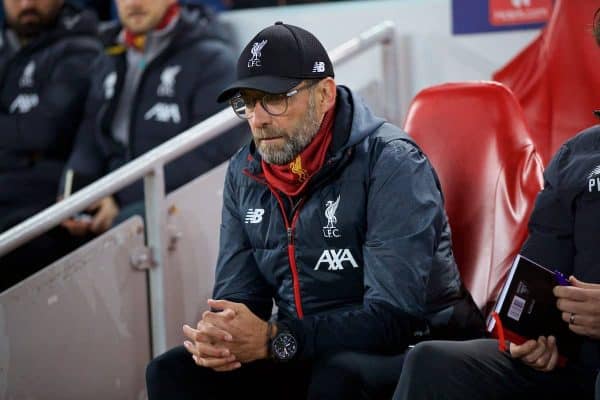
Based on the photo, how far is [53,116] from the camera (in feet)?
13.3

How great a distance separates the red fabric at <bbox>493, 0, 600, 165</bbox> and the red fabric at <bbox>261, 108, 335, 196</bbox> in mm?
932

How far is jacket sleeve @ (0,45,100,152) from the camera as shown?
4.05 metres

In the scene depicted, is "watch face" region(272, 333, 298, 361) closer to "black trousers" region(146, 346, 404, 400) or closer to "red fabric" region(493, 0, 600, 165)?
"black trousers" region(146, 346, 404, 400)

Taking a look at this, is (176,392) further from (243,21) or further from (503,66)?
(243,21)

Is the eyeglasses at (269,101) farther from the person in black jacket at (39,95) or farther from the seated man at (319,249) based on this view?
the person in black jacket at (39,95)

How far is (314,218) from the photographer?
2.17m

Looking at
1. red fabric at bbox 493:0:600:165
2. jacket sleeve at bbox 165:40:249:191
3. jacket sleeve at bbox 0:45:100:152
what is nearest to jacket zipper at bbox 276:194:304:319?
red fabric at bbox 493:0:600:165

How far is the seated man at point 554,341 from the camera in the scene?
5.97 feet

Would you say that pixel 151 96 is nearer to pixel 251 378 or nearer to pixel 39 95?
pixel 39 95

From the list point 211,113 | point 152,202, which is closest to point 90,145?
point 211,113

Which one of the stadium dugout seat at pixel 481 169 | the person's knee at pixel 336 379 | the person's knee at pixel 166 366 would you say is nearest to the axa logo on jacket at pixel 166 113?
the stadium dugout seat at pixel 481 169

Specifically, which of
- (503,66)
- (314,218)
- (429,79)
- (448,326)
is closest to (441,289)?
(448,326)

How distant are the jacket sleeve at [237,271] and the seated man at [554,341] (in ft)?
1.85

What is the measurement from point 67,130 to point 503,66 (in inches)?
70.3
